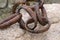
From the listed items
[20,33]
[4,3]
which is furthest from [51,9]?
[4,3]

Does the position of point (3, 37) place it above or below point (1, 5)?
above

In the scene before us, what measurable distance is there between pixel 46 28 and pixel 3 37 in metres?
0.18

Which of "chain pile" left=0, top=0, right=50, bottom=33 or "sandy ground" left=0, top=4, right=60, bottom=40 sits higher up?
"chain pile" left=0, top=0, right=50, bottom=33

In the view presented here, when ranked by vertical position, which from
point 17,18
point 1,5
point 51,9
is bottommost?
point 1,5

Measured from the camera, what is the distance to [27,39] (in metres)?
0.74

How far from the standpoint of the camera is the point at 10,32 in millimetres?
763

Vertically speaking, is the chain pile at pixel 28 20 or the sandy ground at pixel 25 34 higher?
the chain pile at pixel 28 20

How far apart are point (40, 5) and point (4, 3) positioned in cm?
55

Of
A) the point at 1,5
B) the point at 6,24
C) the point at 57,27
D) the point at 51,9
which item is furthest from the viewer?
the point at 1,5

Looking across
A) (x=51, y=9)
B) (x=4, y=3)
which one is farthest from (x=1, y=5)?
(x=51, y=9)

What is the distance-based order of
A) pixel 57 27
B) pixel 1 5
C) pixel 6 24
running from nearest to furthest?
pixel 6 24 < pixel 57 27 < pixel 1 5

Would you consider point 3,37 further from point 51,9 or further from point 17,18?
point 51,9

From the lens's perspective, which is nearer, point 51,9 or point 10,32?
point 10,32

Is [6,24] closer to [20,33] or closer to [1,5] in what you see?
[20,33]
